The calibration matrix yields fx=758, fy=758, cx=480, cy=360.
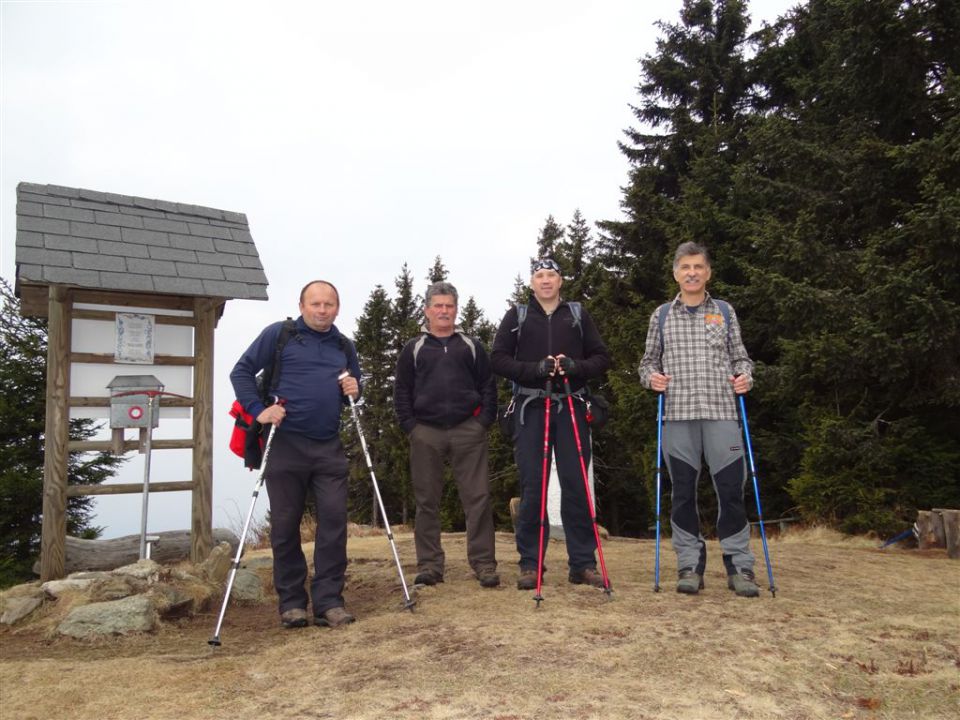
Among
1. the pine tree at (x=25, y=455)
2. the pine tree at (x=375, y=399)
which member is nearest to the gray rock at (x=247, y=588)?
the pine tree at (x=25, y=455)

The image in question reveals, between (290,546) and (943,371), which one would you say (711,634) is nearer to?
(290,546)

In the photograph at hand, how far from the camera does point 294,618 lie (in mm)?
5047

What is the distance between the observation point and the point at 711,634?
432 centimetres

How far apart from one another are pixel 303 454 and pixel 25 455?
13030mm

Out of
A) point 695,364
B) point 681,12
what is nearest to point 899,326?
point 695,364

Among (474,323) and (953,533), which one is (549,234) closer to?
(474,323)

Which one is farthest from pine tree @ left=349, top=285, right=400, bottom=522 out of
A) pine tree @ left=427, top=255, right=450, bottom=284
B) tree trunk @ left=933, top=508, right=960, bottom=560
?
tree trunk @ left=933, top=508, right=960, bottom=560

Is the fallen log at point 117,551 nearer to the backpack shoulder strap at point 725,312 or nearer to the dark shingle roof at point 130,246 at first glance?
the dark shingle roof at point 130,246

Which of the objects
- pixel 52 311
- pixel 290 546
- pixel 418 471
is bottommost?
pixel 290 546

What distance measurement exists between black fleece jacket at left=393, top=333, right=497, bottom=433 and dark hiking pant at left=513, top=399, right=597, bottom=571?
1.19 ft

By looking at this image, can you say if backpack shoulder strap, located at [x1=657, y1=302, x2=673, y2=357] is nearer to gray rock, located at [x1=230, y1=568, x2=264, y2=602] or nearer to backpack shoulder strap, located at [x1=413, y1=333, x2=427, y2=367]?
backpack shoulder strap, located at [x1=413, y1=333, x2=427, y2=367]

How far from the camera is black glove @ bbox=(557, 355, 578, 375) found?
5.39 m

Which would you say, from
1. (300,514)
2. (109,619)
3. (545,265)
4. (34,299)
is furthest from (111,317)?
(545,265)

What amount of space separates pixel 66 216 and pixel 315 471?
4.66 metres
